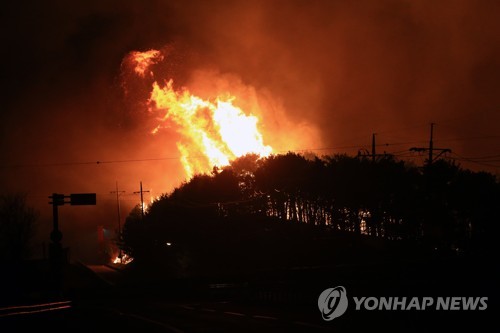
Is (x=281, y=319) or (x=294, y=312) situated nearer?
(x=281, y=319)

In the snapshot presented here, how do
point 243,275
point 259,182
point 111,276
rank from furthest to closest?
point 111,276 → point 259,182 → point 243,275

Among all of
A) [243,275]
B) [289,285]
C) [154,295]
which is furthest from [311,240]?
[289,285]

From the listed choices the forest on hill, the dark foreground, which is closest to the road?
the dark foreground

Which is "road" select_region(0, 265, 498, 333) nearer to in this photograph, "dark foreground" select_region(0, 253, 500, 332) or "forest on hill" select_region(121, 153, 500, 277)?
"dark foreground" select_region(0, 253, 500, 332)

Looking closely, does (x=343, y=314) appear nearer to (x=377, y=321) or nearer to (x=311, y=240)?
(x=377, y=321)

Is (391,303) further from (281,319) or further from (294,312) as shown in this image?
(281,319)

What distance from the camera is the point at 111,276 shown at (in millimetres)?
124750

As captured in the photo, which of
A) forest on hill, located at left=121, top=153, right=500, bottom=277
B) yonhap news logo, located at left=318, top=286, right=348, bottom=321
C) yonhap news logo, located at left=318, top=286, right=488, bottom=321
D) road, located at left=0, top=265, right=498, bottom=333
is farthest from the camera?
forest on hill, located at left=121, top=153, right=500, bottom=277

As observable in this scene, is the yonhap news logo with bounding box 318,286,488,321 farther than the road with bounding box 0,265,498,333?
Yes

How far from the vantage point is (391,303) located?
32656 millimetres

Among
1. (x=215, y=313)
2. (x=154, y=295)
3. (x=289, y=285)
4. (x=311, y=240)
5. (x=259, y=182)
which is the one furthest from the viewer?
(x=259, y=182)

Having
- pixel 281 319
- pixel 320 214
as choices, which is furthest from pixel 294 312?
pixel 320 214

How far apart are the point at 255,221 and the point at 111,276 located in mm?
38837

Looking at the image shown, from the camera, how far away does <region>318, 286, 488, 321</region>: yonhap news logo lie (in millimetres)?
28984
